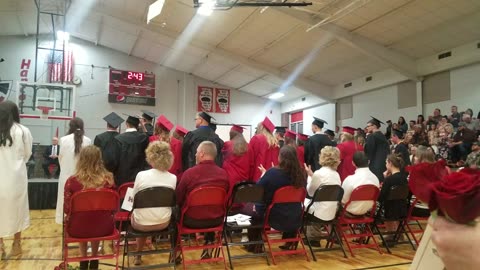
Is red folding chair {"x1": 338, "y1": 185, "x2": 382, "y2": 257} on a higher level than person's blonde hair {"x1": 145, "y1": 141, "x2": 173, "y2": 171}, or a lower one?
lower

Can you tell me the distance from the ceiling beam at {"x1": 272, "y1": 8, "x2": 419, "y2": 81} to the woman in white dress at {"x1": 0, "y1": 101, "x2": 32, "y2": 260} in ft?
22.1

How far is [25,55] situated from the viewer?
13.3 meters

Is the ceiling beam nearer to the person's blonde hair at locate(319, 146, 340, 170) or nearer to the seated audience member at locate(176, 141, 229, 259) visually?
the person's blonde hair at locate(319, 146, 340, 170)

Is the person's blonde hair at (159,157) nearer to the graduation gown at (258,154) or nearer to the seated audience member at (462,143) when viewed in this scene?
the graduation gown at (258,154)

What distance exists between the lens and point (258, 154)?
4.75 metres

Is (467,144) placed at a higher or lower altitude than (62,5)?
lower

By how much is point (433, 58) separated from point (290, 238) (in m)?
8.32

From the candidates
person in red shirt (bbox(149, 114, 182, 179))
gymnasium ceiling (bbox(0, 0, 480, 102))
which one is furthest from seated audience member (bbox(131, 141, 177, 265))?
gymnasium ceiling (bbox(0, 0, 480, 102))

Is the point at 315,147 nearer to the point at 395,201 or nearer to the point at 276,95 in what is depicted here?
the point at 395,201

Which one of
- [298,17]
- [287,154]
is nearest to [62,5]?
[298,17]

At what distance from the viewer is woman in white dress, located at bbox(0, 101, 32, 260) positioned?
362cm

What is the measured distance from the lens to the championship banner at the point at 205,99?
15.8 metres

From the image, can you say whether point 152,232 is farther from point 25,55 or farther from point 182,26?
point 25,55

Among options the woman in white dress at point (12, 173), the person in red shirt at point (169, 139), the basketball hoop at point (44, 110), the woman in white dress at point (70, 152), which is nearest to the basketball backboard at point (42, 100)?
the basketball hoop at point (44, 110)
